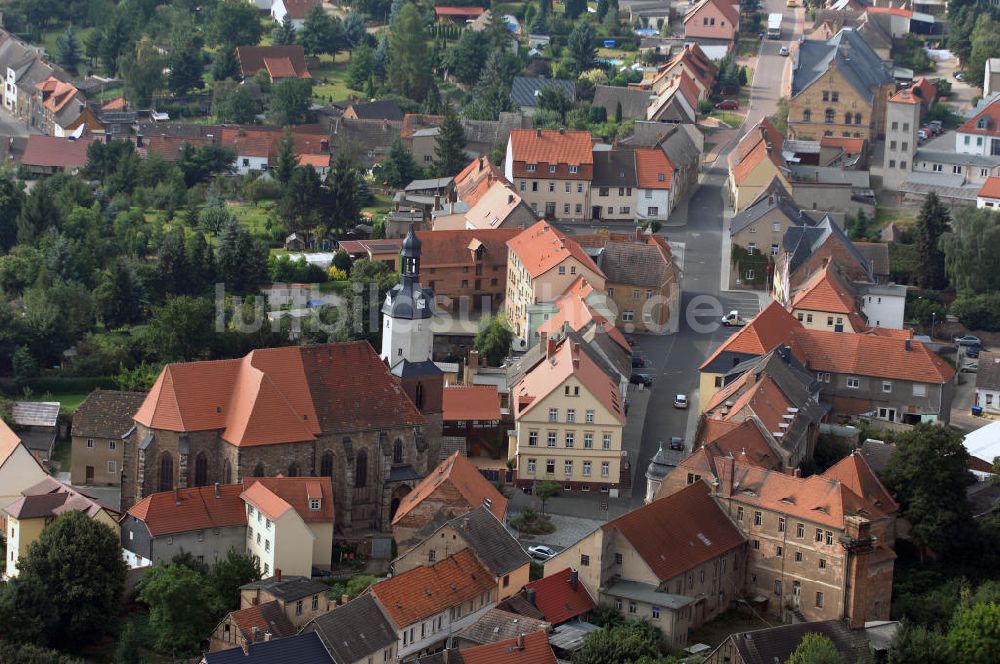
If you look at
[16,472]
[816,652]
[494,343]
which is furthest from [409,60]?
[816,652]

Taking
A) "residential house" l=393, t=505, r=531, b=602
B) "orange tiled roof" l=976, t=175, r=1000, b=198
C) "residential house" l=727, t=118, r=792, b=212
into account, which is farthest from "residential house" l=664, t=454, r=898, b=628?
"orange tiled roof" l=976, t=175, r=1000, b=198

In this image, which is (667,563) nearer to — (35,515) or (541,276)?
(35,515)

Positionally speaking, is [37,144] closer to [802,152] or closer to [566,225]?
[566,225]

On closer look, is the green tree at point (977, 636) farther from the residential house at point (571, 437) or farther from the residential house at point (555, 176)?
the residential house at point (555, 176)

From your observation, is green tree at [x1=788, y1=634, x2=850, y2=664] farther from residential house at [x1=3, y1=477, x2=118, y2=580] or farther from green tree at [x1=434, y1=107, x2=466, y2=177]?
green tree at [x1=434, y1=107, x2=466, y2=177]

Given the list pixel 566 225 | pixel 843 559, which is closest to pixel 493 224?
pixel 566 225

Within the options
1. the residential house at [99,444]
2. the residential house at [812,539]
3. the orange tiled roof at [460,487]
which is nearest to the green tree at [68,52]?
the residential house at [99,444]
